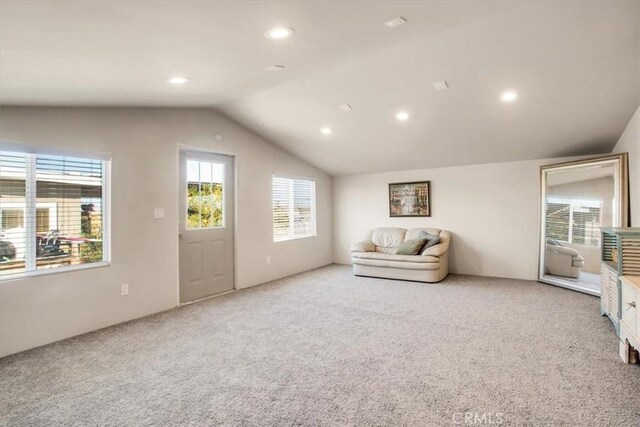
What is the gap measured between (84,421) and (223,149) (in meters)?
3.57

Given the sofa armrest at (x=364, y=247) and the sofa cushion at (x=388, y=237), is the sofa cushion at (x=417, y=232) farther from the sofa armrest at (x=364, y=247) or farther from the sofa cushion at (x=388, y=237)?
the sofa armrest at (x=364, y=247)

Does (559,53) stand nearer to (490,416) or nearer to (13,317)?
(490,416)

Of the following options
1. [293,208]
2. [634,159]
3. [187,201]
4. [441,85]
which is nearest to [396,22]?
[441,85]

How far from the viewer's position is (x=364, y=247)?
607 centimetres

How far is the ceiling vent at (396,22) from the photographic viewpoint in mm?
2453

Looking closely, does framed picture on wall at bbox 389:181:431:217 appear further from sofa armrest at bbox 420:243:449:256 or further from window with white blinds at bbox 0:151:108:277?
window with white blinds at bbox 0:151:108:277

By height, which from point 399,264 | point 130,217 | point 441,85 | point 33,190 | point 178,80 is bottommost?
point 399,264

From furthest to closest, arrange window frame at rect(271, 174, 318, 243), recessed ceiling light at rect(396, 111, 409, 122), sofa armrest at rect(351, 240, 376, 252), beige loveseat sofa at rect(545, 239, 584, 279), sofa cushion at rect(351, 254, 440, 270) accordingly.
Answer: sofa armrest at rect(351, 240, 376, 252) < window frame at rect(271, 174, 318, 243) < sofa cushion at rect(351, 254, 440, 270) < beige loveseat sofa at rect(545, 239, 584, 279) < recessed ceiling light at rect(396, 111, 409, 122)

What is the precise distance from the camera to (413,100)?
13.3 ft

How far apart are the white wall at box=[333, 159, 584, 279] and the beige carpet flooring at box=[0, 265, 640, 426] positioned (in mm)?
1502

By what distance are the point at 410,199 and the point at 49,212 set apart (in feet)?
17.5

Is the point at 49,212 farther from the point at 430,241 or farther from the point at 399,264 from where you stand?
the point at 430,241

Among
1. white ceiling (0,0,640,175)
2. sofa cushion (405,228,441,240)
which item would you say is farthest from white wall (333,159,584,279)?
white ceiling (0,0,640,175)

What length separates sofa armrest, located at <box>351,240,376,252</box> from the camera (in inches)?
237
